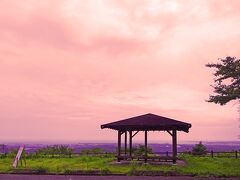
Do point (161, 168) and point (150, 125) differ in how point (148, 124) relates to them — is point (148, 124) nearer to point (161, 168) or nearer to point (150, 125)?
point (150, 125)

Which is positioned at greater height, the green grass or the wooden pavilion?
the wooden pavilion

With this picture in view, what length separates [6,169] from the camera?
30625 mm

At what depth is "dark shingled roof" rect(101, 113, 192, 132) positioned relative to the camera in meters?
34.0

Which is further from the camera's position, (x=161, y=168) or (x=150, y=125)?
(x=150, y=125)

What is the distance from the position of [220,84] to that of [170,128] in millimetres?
6052

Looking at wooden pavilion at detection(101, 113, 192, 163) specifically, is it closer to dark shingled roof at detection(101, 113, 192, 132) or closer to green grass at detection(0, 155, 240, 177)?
dark shingled roof at detection(101, 113, 192, 132)

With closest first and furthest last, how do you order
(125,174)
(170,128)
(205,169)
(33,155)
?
1. (125,174)
2. (205,169)
3. (170,128)
4. (33,155)

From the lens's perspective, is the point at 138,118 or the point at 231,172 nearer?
the point at 231,172

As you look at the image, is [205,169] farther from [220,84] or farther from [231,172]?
[220,84]

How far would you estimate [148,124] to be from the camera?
34188 mm

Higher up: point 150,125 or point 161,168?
point 150,125

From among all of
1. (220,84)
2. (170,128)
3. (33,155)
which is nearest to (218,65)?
(220,84)

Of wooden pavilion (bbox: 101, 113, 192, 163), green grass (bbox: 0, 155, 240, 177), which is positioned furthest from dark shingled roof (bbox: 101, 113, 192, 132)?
green grass (bbox: 0, 155, 240, 177)

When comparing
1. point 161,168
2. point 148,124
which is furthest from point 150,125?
point 161,168
